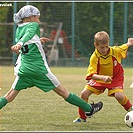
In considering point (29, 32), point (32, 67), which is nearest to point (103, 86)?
point (32, 67)

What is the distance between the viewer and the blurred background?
24.0 metres

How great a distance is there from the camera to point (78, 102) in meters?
6.01

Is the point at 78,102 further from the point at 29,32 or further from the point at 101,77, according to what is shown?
the point at 29,32

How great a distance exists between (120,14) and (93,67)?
18.5m

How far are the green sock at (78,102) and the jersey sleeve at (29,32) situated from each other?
2.76 feet

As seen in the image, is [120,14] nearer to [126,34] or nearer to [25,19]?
[126,34]

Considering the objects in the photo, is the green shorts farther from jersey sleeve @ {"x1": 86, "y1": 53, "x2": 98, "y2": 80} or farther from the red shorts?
the red shorts

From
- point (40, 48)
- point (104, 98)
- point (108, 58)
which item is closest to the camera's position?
point (40, 48)

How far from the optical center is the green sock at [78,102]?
597 centimetres

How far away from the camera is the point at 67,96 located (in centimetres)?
596

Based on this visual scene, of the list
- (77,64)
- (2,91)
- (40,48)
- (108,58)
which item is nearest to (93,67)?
(108,58)

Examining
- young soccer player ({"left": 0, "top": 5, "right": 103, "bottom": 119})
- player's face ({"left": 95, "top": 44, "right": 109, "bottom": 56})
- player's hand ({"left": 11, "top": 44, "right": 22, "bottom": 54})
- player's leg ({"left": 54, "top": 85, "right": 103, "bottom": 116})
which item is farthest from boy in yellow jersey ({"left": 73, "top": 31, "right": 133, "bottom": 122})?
player's hand ({"left": 11, "top": 44, "right": 22, "bottom": 54})

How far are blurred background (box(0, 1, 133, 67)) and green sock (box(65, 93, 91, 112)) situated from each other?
17.8m

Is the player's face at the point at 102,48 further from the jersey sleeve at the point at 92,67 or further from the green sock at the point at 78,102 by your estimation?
the green sock at the point at 78,102
